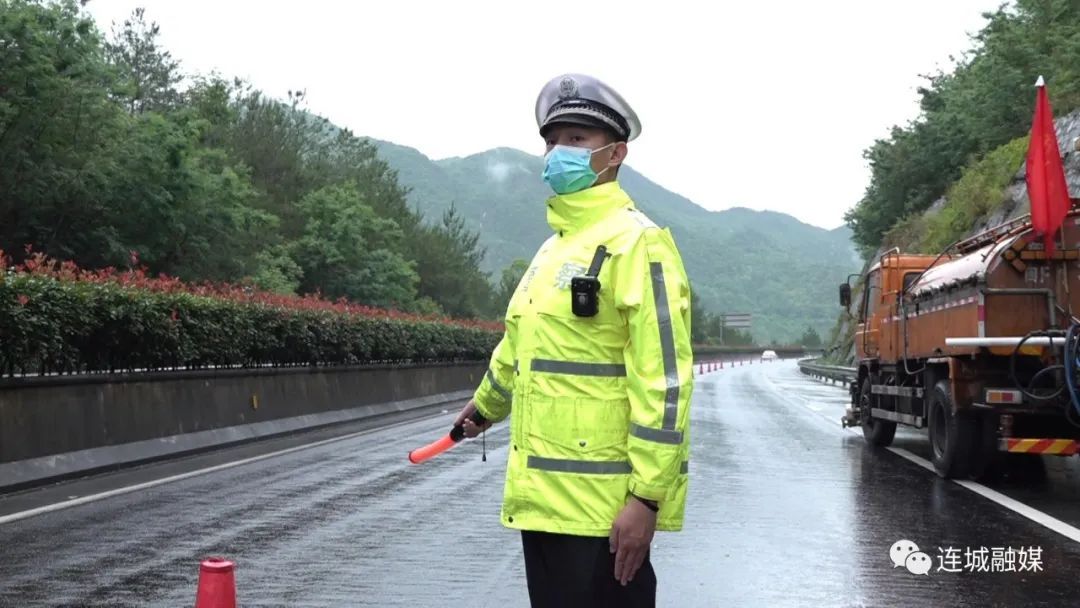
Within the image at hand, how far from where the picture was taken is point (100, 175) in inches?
1409

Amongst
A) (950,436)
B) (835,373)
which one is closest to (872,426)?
(950,436)

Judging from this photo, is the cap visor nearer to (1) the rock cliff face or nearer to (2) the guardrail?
(1) the rock cliff face

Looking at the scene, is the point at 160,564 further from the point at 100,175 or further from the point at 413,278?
the point at 413,278

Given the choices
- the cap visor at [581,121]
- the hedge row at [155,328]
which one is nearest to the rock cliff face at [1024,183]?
the hedge row at [155,328]

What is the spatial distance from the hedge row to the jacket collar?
32.7 ft

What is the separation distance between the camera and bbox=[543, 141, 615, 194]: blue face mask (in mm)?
3803

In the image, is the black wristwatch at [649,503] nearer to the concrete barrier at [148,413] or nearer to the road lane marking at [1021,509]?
the road lane marking at [1021,509]

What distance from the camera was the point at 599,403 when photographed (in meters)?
3.58

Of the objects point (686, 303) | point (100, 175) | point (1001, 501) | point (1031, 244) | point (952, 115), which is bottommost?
point (1001, 501)

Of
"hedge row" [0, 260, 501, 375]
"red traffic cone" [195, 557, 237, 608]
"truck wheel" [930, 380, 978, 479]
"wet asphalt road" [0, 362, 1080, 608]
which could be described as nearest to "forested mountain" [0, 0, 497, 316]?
"hedge row" [0, 260, 501, 375]

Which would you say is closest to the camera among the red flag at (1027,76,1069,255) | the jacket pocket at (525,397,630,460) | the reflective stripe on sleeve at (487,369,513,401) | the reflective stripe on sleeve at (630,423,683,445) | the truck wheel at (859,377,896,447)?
the reflective stripe on sleeve at (630,423,683,445)

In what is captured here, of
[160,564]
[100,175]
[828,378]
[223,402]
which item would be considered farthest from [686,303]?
[828,378]

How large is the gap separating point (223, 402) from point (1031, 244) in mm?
10961

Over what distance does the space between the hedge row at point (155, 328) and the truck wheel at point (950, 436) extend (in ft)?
30.8
